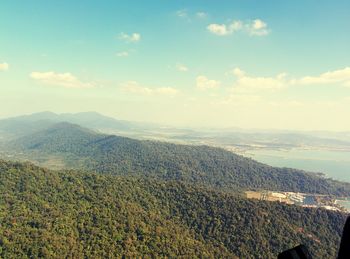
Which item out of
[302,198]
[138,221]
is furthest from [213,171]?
[138,221]

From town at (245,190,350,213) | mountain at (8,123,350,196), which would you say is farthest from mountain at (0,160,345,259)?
mountain at (8,123,350,196)

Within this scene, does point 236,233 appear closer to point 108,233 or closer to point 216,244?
point 216,244

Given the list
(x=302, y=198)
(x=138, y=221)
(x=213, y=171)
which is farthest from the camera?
(x=213, y=171)

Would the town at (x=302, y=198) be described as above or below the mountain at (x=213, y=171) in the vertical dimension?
below

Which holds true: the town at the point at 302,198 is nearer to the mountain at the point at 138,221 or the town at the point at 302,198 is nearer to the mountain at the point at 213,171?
the mountain at the point at 213,171

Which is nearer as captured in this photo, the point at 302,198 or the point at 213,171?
the point at 302,198

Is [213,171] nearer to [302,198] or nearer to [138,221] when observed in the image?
[302,198]

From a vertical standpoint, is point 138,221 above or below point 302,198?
above

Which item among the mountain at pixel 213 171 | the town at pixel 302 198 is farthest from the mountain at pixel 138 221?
the mountain at pixel 213 171

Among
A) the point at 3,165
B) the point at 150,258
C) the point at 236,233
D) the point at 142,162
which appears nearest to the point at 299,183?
the point at 142,162
